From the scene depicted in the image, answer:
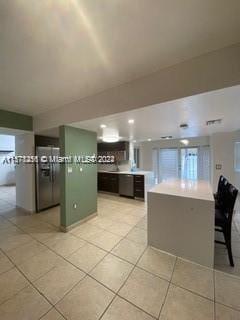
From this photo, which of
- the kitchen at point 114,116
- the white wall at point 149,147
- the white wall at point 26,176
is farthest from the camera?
the white wall at point 149,147

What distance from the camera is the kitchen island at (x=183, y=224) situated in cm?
204

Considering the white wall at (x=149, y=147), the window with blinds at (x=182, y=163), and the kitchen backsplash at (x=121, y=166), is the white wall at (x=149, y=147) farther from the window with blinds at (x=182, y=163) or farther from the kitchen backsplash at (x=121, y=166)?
the kitchen backsplash at (x=121, y=166)

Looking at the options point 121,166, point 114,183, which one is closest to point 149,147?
point 121,166

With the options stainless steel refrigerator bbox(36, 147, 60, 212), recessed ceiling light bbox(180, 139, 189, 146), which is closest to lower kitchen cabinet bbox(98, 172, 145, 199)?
stainless steel refrigerator bbox(36, 147, 60, 212)

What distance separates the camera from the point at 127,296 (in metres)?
1.62

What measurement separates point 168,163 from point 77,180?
4.88 meters

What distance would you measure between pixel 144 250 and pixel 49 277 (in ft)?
4.48

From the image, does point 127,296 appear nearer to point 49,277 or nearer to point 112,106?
point 49,277

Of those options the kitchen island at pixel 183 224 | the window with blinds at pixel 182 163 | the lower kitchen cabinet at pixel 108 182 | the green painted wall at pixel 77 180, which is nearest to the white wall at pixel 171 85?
the green painted wall at pixel 77 180

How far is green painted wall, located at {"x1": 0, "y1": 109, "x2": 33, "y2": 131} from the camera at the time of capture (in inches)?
129

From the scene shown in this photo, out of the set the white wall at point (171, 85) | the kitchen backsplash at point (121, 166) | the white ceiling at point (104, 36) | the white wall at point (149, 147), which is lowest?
the kitchen backsplash at point (121, 166)

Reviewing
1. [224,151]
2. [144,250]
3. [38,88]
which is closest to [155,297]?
[144,250]

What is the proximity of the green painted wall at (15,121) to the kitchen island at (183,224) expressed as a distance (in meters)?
3.31

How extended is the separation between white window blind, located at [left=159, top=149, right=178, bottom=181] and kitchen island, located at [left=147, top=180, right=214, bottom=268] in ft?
15.5
